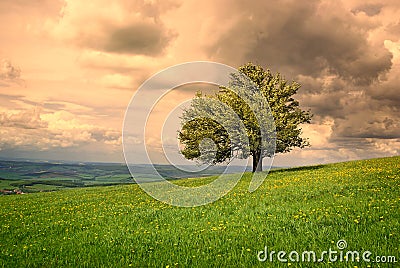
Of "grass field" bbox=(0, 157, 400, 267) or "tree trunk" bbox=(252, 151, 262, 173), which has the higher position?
"tree trunk" bbox=(252, 151, 262, 173)

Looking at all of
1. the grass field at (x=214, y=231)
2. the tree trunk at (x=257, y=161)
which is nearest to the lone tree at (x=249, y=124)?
the tree trunk at (x=257, y=161)

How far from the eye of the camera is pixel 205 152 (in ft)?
130

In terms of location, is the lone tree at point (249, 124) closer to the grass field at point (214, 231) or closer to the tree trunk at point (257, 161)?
the tree trunk at point (257, 161)

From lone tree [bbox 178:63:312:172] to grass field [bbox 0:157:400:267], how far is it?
16677mm

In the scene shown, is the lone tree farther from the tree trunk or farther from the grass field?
the grass field

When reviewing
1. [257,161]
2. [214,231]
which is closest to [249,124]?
[257,161]

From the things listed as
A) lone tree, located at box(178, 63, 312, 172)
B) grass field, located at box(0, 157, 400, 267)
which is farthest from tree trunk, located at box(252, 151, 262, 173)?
grass field, located at box(0, 157, 400, 267)

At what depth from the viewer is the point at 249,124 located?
A: 122ft

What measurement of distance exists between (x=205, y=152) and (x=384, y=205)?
83.7 ft

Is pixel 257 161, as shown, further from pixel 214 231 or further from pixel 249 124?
pixel 214 231

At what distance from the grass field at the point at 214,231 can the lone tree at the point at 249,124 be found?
1668cm

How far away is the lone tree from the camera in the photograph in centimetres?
3772

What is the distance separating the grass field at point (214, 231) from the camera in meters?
10.7

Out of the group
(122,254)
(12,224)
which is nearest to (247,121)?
(12,224)
